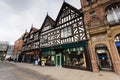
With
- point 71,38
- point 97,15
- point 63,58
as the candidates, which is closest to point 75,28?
point 71,38

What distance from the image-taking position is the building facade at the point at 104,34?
10.7 m

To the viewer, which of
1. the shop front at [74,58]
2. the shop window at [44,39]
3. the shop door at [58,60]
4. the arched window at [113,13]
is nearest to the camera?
the arched window at [113,13]

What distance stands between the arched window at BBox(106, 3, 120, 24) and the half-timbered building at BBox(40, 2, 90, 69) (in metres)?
3.75

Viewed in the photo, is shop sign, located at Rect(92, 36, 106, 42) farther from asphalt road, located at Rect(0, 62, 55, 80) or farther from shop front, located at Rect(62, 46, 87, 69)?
Answer: asphalt road, located at Rect(0, 62, 55, 80)

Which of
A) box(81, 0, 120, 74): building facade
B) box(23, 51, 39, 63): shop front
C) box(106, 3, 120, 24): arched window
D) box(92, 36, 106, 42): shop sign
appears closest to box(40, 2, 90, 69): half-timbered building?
box(81, 0, 120, 74): building facade

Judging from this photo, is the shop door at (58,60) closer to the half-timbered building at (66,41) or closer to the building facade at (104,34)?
the half-timbered building at (66,41)

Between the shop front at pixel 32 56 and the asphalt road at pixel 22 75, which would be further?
the shop front at pixel 32 56

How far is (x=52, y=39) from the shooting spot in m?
19.0

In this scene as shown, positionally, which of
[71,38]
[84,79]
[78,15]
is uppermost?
[78,15]

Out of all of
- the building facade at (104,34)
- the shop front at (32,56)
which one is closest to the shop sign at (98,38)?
the building facade at (104,34)

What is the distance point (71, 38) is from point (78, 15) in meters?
4.09

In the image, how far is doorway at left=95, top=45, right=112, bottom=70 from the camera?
450 inches

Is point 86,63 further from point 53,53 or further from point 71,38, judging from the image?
point 53,53

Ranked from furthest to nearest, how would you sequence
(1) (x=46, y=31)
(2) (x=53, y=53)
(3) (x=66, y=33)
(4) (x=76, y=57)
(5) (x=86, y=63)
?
(1) (x=46, y=31), (2) (x=53, y=53), (3) (x=66, y=33), (4) (x=76, y=57), (5) (x=86, y=63)
